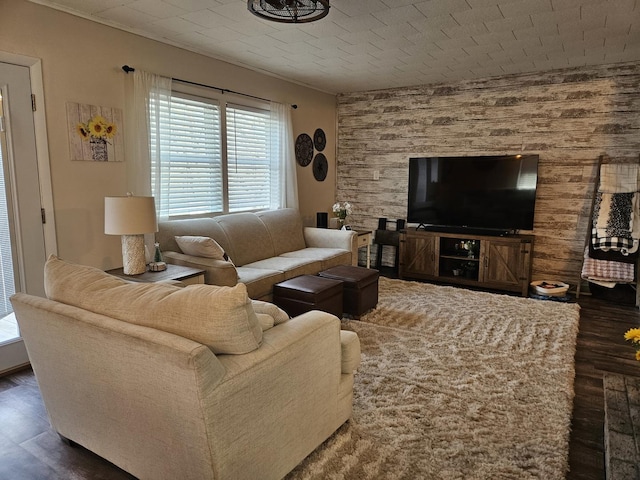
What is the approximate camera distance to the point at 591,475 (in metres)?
1.98

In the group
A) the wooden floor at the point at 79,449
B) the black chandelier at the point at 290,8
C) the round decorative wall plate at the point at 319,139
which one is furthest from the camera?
the round decorative wall plate at the point at 319,139

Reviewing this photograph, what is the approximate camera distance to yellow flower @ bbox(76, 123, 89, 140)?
3.28 meters

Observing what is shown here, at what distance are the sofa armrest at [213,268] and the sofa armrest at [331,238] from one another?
189 cm

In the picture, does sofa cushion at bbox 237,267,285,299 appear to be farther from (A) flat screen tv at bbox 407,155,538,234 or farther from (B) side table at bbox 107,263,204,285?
(A) flat screen tv at bbox 407,155,538,234

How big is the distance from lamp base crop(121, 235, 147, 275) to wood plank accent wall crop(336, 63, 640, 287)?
3.88 meters

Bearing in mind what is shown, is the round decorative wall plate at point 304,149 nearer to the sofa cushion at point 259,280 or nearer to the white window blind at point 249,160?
the white window blind at point 249,160

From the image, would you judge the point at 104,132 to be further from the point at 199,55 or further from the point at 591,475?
the point at 591,475

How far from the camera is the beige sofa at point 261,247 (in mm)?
3605

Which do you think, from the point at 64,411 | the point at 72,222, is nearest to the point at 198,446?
the point at 64,411

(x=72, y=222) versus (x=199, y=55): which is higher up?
(x=199, y=55)

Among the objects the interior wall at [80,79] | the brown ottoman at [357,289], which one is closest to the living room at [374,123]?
the interior wall at [80,79]

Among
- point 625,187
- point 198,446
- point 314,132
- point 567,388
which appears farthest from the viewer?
point 314,132

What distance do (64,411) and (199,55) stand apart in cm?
338

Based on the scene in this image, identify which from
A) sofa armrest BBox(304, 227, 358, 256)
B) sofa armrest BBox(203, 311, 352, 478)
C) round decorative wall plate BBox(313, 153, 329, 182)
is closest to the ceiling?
round decorative wall plate BBox(313, 153, 329, 182)
